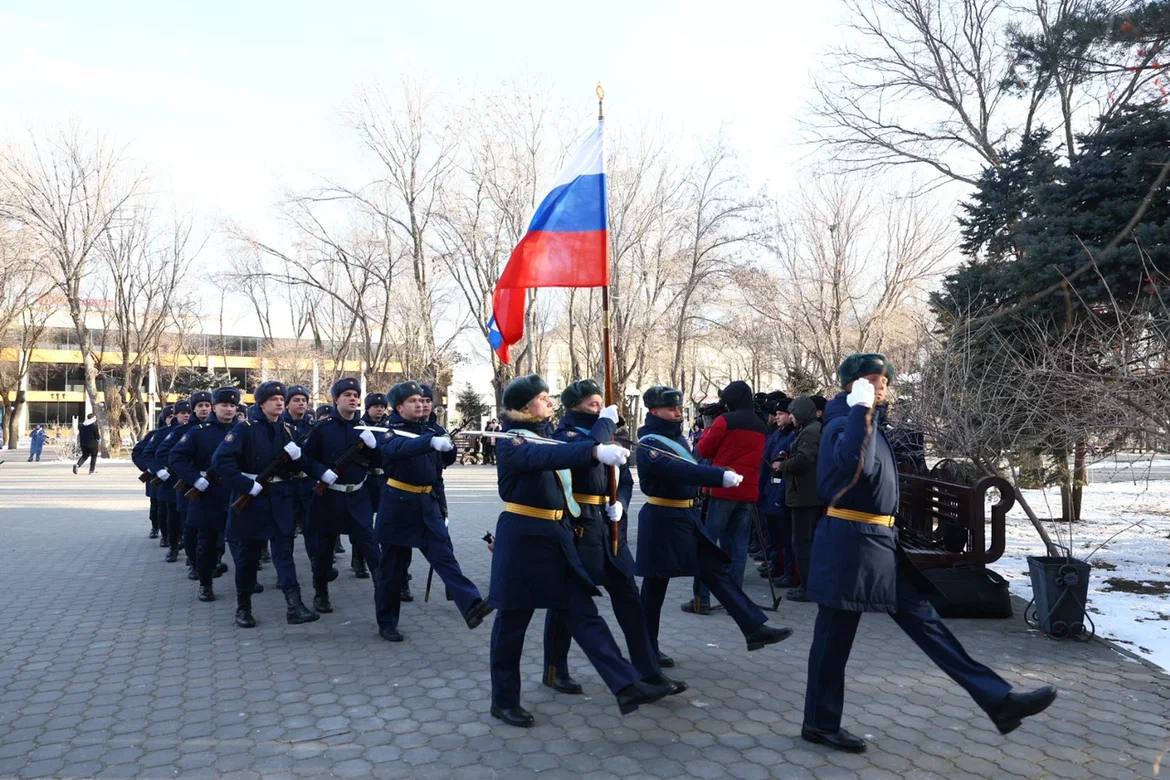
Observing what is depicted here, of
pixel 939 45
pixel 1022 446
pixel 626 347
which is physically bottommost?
pixel 1022 446

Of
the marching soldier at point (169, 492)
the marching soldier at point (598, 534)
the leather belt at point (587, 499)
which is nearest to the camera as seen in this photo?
the marching soldier at point (598, 534)

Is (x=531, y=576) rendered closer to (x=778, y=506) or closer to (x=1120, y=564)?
(x=778, y=506)

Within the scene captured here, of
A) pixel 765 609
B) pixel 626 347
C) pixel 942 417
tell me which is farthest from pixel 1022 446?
pixel 626 347

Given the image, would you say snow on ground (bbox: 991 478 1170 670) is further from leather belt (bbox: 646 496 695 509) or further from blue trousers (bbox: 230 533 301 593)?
blue trousers (bbox: 230 533 301 593)

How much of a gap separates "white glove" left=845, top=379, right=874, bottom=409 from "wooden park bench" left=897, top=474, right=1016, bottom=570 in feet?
9.04

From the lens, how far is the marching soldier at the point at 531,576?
4.21m

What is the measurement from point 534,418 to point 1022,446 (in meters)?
7.68

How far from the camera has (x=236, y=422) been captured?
7375 mm

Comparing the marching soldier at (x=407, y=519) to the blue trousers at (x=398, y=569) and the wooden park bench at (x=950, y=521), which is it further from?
the wooden park bench at (x=950, y=521)

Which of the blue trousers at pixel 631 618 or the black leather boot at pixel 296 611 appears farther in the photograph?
the black leather boot at pixel 296 611

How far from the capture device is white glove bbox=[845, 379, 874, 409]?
3789mm

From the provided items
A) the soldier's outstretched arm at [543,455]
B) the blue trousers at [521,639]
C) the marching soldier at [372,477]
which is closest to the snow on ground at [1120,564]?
the blue trousers at [521,639]

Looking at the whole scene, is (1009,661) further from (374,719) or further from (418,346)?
(418,346)

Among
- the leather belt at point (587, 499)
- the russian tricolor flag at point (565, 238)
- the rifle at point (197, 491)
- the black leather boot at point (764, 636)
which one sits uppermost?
the russian tricolor flag at point (565, 238)
